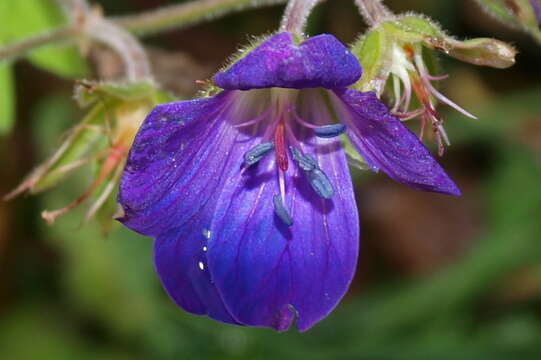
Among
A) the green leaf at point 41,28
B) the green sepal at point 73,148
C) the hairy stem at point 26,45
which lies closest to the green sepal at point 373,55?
the green sepal at point 73,148

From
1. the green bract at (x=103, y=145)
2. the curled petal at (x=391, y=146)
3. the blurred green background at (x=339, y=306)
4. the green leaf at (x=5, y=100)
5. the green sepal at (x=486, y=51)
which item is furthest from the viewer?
the blurred green background at (x=339, y=306)

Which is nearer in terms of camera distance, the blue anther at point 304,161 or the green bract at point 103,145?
the blue anther at point 304,161

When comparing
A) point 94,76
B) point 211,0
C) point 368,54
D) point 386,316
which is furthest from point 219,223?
point 386,316

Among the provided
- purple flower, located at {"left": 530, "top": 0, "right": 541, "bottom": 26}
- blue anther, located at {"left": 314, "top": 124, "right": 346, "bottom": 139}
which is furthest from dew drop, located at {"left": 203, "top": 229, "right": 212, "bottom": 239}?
purple flower, located at {"left": 530, "top": 0, "right": 541, "bottom": 26}

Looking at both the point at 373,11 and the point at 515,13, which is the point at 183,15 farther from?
the point at 515,13

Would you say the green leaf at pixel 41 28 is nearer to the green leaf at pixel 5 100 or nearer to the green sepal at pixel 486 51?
the green leaf at pixel 5 100
